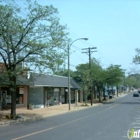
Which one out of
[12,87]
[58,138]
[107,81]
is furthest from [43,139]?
[107,81]

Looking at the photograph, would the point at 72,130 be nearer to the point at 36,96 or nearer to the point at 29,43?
the point at 29,43

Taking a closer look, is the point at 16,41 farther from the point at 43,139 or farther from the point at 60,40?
the point at 43,139

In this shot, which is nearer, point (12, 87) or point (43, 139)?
point (43, 139)

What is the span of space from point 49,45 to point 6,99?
35.6ft

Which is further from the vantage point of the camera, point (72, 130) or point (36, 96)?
point (36, 96)

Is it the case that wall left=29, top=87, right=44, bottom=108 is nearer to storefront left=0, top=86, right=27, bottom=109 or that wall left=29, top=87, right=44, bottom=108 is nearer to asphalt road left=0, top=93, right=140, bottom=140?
storefront left=0, top=86, right=27, bottom=109

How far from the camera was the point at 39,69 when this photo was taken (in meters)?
20.6

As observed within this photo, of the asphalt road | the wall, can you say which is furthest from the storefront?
the asphalt road

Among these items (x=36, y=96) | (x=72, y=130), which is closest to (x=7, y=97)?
(x=36, y=96)

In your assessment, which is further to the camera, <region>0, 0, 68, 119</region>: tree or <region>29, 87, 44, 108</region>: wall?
<region>29, 87, 44, 108</region>: wall

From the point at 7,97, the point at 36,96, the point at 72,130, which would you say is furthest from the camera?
the point at 36,96

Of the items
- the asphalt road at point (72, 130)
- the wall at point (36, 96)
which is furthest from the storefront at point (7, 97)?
the asphalt road at point (72, 130)

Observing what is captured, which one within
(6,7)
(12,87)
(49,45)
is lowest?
(12,87)

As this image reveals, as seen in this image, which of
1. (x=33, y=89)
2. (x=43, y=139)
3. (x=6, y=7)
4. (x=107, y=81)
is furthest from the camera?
(x=107, y=81)
